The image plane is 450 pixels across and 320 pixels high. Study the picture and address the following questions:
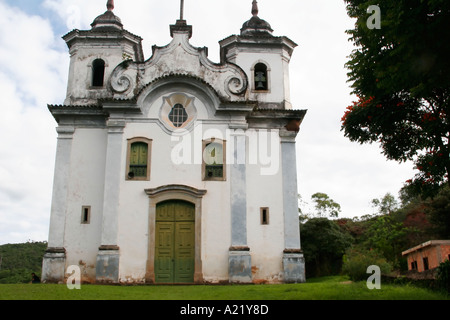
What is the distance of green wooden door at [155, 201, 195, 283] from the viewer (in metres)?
15.3

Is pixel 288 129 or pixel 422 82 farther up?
pixel 288 129

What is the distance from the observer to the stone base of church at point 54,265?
15211 millimetres

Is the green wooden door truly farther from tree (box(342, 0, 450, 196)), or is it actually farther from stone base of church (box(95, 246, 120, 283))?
tree (box(342, 0, 450, 196))

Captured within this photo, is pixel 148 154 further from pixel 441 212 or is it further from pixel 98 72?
pixel 441 212

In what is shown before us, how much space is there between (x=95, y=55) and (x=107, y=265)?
8914 millimetres

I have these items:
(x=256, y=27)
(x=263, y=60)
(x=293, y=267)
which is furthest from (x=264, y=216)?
(x=256, y=27)

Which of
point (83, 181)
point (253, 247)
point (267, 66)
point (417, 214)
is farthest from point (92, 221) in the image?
point (417, 214)

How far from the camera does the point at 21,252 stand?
3500 centimetres

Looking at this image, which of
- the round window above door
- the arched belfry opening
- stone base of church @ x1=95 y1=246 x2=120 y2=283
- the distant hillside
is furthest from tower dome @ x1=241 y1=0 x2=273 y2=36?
the distant hillside

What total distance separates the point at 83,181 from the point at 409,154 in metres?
11.5

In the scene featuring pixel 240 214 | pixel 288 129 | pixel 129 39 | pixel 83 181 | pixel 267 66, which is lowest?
pixel 240 214

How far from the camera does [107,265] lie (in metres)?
14.9

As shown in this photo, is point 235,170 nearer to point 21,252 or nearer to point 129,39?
point 129,39

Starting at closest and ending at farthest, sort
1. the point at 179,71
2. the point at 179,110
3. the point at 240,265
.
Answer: the point at 240,265 → the point at 179,110 → the point at 179,71
